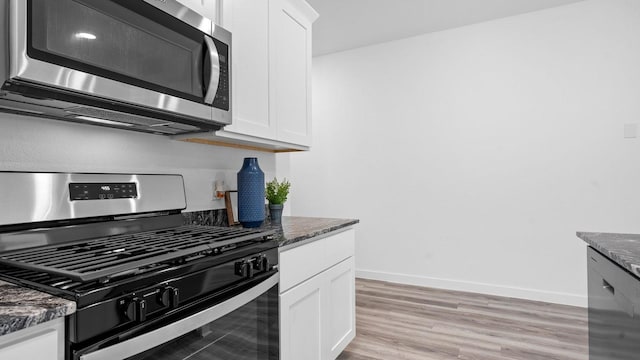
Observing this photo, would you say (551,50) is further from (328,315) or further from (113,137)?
(113,137)

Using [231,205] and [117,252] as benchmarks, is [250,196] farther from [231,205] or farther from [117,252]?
[117,252]

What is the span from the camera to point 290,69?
215cm

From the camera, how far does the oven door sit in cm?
90

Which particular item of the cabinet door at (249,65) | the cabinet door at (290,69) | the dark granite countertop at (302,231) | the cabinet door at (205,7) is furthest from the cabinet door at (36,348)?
the cabinet door at (290,69)

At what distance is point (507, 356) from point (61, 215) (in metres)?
2.56

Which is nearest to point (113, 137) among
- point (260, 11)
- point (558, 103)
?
point (260, 11)

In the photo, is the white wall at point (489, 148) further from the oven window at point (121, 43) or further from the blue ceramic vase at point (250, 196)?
the oven window at point (121, 43)

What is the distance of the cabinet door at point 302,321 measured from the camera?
1.52 metres

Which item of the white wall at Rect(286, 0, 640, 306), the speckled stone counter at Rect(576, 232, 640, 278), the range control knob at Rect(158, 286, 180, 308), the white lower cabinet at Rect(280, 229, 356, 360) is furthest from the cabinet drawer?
the white wall at Rect(286, 0, 640, 306)

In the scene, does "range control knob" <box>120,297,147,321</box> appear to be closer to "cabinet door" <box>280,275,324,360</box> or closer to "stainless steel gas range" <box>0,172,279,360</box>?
"stainless steel gas range" <box>0,172,279,360</box>

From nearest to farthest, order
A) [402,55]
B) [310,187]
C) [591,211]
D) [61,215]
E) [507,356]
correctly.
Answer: [61,215], [507,356], [591,211], [402,55], [310,187]

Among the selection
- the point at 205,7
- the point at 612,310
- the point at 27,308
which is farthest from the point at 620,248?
the point at 205,7

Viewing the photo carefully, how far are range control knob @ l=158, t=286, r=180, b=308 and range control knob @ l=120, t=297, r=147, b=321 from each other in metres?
0.05

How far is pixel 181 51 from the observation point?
1340 millimetres
